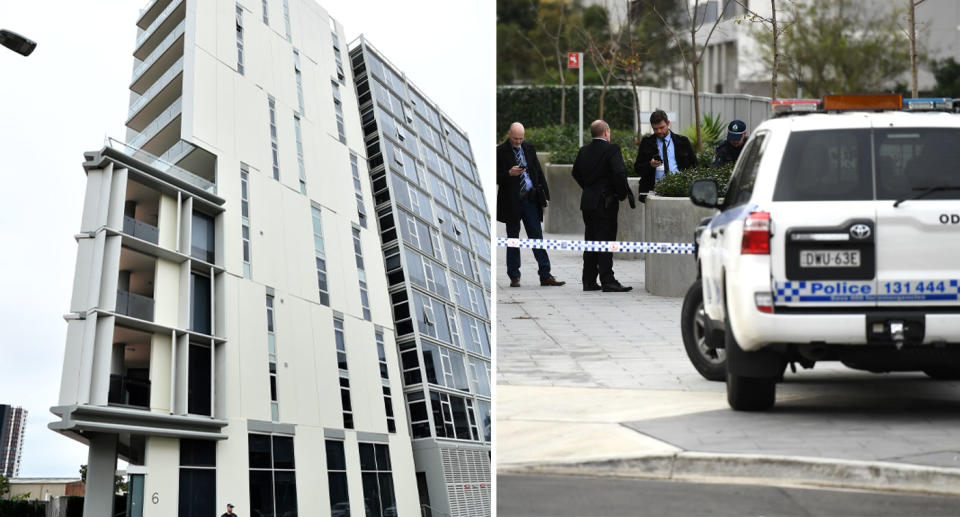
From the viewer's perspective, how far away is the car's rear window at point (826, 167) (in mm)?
8055

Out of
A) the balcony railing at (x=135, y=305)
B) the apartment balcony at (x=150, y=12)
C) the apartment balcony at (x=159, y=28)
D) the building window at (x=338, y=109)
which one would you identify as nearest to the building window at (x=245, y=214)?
the balcony railing at (x=135, y=305)

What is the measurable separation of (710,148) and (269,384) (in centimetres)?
1548

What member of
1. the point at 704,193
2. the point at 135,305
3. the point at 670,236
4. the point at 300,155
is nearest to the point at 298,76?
the point at 300,155

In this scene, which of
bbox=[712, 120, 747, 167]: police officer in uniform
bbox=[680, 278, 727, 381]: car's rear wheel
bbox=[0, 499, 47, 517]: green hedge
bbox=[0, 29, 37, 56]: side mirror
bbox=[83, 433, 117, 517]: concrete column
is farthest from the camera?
bbox=[0, 499, 47, 517]: green hedge

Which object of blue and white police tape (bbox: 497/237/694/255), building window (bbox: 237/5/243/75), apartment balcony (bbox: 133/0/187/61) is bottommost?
blue and white police tape (bbox: 497/237/694/255)

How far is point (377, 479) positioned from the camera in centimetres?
3828

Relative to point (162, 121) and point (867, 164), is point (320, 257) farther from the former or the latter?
point (867, 164)

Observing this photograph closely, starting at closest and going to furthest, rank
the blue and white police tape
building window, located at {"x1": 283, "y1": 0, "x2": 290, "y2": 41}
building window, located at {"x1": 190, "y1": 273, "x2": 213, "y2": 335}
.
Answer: the blue and white police tape → building window, located at {"x1": 190, "y1": 273, "x2": 213, "y2": 335} → building window, located at {"x1": 283, "y1": 0, "x2": 290, "y2": 41}

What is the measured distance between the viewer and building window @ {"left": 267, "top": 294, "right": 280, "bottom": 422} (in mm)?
33406

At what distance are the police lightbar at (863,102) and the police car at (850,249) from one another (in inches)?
9.7

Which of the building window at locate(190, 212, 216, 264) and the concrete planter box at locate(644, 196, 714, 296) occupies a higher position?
the building window at locate(190, 212, 216, 264)

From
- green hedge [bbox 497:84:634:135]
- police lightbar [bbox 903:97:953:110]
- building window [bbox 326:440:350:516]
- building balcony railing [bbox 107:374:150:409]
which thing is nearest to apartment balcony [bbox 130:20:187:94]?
green hedge [bbox 497:84:634:135]

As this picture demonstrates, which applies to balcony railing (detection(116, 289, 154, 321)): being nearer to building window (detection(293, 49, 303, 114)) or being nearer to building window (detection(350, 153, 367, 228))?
building window (detection(293, 49, 303, 114))

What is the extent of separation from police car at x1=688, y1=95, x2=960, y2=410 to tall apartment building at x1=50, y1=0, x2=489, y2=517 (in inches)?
823
